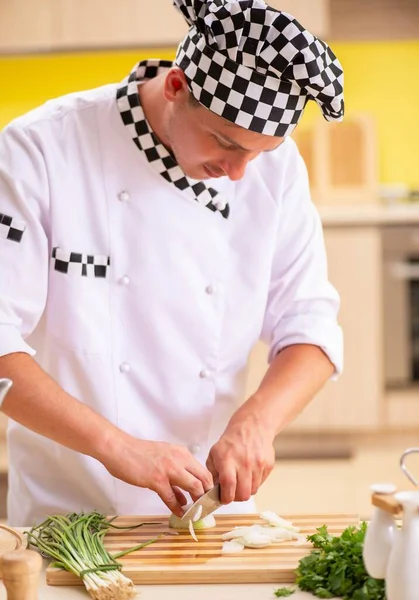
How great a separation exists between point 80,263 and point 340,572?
70 cm

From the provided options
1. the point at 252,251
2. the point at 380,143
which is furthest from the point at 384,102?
the point at 252,251

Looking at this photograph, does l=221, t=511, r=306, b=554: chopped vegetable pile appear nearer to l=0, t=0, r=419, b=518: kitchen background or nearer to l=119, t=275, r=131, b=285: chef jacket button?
l=119, t=275, r=131, b=285: chef jacket button

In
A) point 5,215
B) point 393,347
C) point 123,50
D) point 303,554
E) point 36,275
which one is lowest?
point 393,347

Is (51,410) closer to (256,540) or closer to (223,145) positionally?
(256,540)

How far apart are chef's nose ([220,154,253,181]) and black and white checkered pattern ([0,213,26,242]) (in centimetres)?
34

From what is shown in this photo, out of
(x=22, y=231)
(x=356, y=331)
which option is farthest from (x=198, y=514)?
(x=356, y=331)

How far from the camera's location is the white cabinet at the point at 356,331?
4.05m

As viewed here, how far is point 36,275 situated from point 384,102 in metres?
3.30

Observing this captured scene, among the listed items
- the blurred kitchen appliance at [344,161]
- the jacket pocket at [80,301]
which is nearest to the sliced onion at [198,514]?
Answer: the jacket pocket at [80,301]

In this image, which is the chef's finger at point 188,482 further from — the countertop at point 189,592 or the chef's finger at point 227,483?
the countertop at point 189,592

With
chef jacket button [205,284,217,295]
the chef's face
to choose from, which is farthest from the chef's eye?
chef jacket button [205,284,217,295]

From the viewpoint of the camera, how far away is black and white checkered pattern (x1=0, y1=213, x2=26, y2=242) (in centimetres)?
152

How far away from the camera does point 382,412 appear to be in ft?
13.5

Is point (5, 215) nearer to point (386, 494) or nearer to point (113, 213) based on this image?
point (113, 213)
